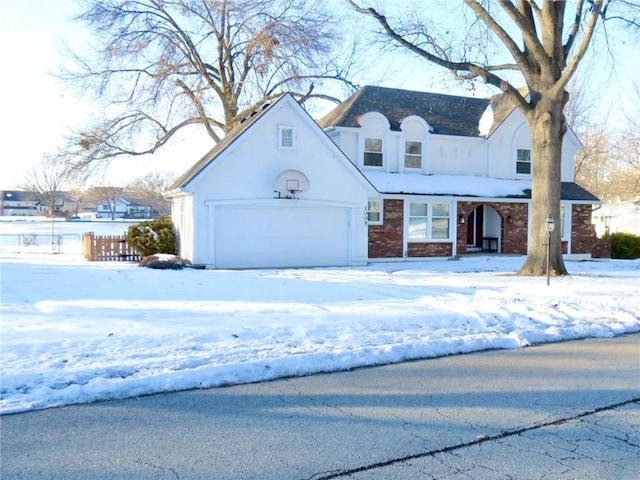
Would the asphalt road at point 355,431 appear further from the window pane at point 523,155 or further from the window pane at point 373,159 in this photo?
the window pane at point 523,155

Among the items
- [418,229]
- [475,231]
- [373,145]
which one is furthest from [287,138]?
[475,231]

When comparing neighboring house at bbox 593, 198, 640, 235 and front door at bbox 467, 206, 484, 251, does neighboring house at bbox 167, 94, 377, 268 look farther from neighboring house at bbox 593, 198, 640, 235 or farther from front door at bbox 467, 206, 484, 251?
neighboring house at bbox 593, 198, 640, 235

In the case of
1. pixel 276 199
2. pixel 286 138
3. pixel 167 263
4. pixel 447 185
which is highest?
pixel 286 138

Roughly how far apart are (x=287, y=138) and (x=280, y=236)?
3385 millimetres

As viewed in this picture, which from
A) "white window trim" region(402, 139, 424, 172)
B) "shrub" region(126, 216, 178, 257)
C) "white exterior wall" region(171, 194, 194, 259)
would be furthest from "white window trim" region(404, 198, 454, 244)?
"shrub" region(126, 216, 178, 257)

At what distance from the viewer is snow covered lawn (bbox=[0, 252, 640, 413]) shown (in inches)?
232

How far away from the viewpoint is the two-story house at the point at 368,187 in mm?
18375

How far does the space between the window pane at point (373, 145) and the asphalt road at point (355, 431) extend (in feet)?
56.1

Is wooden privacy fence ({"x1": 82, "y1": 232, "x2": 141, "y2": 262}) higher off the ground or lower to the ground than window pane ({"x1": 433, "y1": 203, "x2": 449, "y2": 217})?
lower

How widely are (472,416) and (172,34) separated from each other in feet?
91.8

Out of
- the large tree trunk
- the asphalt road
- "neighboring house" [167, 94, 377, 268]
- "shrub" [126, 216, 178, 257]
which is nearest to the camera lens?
the asphalt road

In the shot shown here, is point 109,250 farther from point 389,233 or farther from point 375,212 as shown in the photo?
point 389,233

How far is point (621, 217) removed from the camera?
44.2 metres

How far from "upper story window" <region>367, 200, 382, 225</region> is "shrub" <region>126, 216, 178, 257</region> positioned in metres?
7.61
